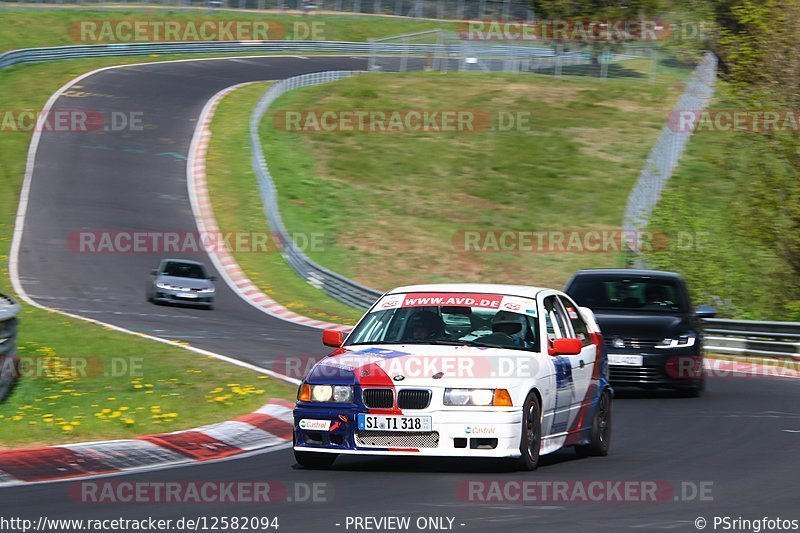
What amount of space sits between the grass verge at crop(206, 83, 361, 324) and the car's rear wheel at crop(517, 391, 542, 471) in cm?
1786

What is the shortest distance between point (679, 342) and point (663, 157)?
24574 mm

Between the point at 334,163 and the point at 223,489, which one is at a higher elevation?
the point at 223,489

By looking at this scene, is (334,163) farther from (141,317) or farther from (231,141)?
(141,317)

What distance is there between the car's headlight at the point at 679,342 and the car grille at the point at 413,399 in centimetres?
758

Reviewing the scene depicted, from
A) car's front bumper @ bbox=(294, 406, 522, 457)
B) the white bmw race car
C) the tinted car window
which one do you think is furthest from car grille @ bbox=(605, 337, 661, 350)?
car's front bumper @ bbox=(294, 406, 522, 457)

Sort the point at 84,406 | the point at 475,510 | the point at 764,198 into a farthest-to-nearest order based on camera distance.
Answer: the point at 764,198, the point at 84,406, the point at 475,510

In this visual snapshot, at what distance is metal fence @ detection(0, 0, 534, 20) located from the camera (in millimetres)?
72625

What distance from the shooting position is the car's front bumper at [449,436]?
9.55 metres

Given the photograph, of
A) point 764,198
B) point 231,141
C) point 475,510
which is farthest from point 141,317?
point 231,141

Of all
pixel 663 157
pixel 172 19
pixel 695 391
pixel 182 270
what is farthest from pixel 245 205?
pixel 172 19

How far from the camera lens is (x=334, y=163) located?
153 feet

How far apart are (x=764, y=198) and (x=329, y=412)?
20570mm

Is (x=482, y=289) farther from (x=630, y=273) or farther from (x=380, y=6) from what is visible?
(x=380, y=6)

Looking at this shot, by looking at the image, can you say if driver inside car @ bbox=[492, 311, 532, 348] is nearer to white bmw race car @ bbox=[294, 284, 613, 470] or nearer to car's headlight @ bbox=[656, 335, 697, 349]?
white bmw race car @ bbox=[294, 284, 613, 470]
